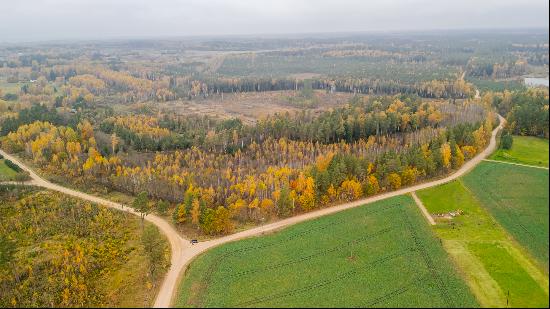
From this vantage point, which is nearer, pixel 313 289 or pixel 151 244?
pixel 313 289

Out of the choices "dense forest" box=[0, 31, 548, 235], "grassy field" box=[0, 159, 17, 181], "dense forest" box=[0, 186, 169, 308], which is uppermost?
Answer: "dense forest" box=[0, 31, 548, 235]

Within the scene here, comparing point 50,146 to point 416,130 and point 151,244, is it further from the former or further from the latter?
point 416,130

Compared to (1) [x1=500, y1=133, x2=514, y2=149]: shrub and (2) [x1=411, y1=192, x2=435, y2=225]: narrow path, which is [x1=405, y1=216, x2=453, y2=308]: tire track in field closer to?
(2) [x1=411, y1=192, x2=435, y2=225]: narrow path

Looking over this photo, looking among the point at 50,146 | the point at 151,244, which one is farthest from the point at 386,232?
the point at 50,146

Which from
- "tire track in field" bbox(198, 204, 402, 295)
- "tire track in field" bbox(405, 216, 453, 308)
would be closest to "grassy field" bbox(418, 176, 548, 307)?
"tire track in field" bbox(405, 216, 453, 308)

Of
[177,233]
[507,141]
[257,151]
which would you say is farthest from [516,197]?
[177,233]
